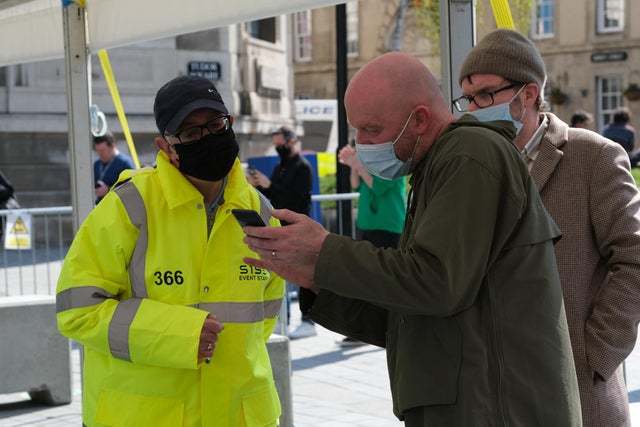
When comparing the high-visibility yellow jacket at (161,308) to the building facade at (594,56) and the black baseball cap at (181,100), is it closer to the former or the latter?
the black baseball cap at (181,100)

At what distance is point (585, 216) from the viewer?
10.5 feet

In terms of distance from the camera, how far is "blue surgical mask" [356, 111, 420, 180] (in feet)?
7.98

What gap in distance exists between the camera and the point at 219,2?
4492mm

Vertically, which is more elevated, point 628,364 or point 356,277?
point 356,277

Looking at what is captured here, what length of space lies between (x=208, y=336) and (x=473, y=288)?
1.05m

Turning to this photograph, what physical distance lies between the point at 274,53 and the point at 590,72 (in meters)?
16.6

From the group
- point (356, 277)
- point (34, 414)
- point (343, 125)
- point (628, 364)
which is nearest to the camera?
point (356, 277)

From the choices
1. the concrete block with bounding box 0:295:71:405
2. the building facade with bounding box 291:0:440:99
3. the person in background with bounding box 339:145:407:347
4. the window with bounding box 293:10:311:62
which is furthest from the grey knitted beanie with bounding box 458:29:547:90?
the window with bounding box 293:10:311:62

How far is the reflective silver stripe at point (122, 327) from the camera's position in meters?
3.08

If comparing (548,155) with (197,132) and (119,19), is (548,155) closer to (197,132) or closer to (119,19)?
(197,132)

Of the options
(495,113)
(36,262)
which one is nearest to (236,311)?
(495,113)

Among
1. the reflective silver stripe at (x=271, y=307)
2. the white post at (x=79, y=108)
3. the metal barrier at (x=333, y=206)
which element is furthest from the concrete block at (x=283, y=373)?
the metal barrier at (x=333, y=206)

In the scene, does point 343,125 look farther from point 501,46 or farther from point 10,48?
point 501,46

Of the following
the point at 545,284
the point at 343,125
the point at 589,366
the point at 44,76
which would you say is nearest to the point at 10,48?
the point at 589,366
